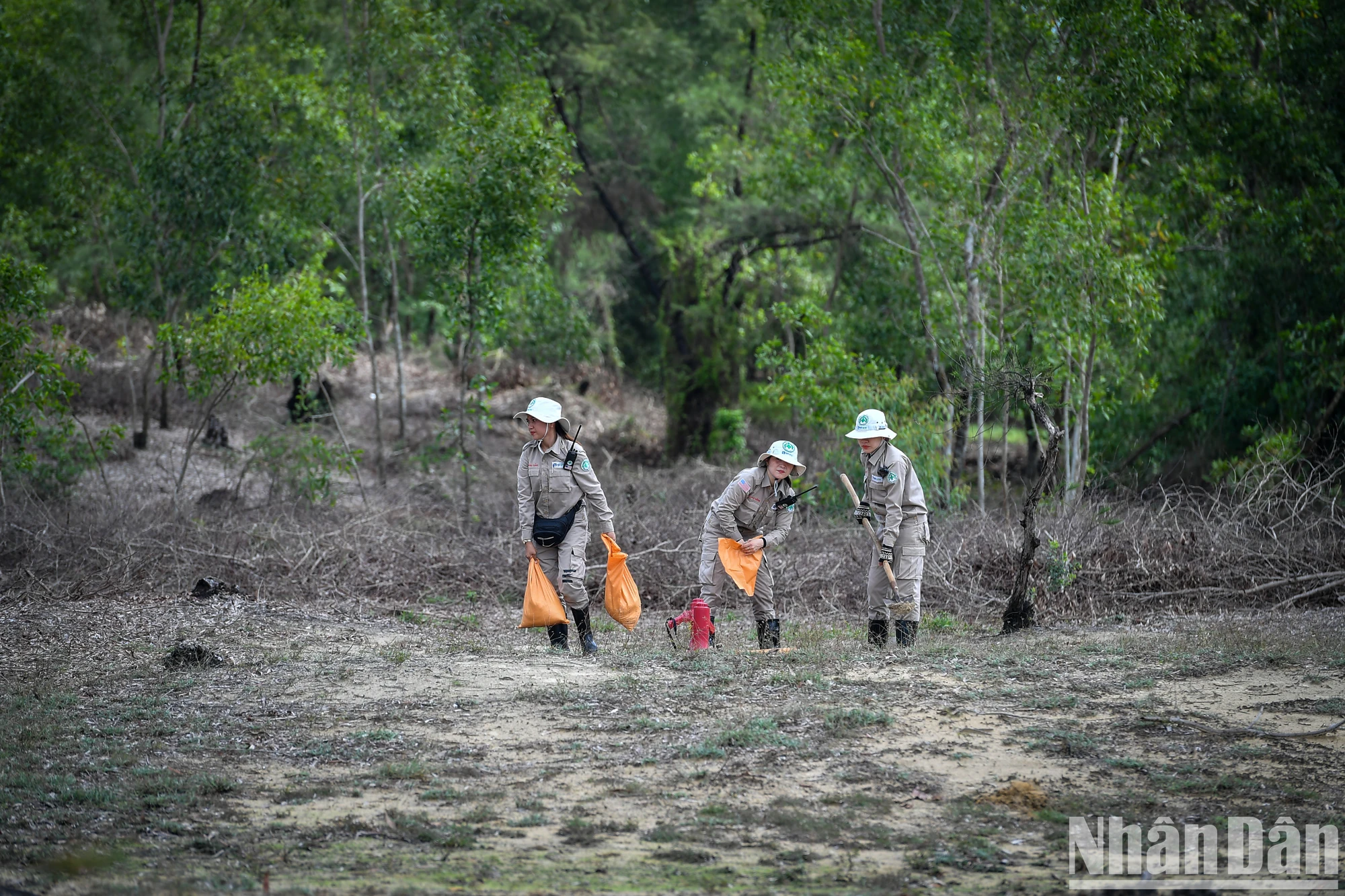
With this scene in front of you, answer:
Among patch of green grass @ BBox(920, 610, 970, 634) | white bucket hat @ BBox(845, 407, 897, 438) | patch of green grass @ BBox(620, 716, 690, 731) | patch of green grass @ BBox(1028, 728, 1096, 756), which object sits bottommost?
patch of green grass @ BBox(620, 716, 690, 731)

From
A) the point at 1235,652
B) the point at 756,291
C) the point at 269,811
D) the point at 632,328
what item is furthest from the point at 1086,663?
the point at 632,328

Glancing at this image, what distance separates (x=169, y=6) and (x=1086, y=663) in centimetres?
1647

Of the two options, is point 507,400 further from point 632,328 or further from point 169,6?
point 169,6

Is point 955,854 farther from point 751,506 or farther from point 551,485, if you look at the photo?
point 551,485

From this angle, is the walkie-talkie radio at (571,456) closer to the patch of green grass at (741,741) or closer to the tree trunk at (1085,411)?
the patch of green grass at (741,741)

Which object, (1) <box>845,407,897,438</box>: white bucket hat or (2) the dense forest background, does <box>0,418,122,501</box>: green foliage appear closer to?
(2) the dense forest background

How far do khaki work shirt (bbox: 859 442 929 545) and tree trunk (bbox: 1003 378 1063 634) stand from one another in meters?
1.01

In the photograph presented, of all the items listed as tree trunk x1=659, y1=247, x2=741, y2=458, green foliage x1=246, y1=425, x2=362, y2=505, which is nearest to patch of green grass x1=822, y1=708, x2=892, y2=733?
green foliage x1=246, y1=425, x2=362, y2=505

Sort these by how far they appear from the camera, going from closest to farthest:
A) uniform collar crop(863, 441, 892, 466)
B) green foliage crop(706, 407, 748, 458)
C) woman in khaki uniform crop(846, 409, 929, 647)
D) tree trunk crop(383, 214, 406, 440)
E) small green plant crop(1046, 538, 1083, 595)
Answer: woman in khaki uniform crop(846, 409, 929, 647) < uniform collar crop(863, 441, 892, 466) < small green plant crop(1046, 538, 1083, 595) < tree trunk crop(383, 214, 406, 440) < green foliage crop(706, 407, 748, 458)

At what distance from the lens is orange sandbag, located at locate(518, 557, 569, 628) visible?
8.49m

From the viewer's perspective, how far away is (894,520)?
869cm

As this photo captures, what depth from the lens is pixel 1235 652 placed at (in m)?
8.45

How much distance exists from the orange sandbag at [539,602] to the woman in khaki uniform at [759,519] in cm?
106

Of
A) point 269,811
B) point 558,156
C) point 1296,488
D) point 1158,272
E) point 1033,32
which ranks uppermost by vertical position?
point 1033,32
